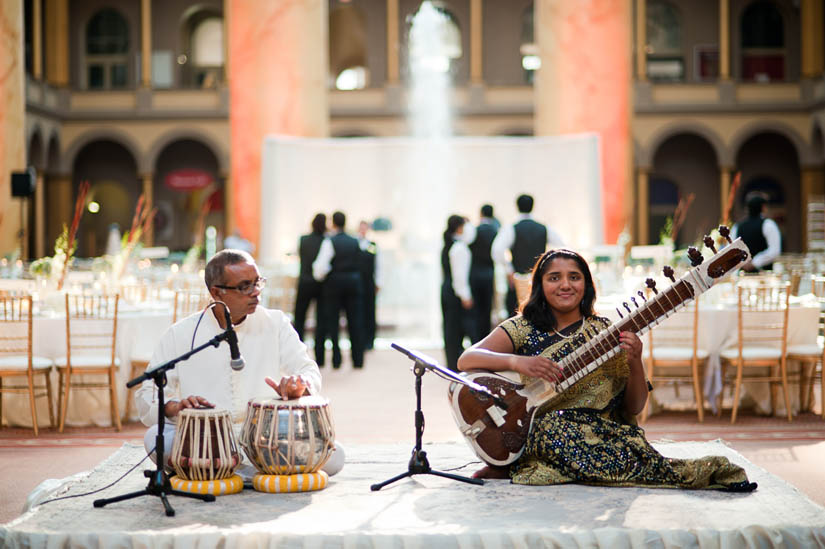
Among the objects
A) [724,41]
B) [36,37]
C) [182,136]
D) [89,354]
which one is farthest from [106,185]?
[89,354]

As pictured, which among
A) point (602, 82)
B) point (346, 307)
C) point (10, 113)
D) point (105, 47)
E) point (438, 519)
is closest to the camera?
point (438, 519)

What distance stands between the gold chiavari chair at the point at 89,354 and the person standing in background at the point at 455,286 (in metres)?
2.99

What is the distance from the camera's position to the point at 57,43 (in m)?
25.7

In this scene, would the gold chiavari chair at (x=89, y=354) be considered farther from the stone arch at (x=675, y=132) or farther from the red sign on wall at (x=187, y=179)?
the red sign on wall at (x=187, y=179)

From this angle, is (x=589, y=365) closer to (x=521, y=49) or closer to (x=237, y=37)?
(x=237, y=37)

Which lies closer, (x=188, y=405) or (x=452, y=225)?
(x=188, y=405)

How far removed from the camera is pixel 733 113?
24844 millimetres

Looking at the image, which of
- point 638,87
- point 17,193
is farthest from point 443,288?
point 638,87

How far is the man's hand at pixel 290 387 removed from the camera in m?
3.66

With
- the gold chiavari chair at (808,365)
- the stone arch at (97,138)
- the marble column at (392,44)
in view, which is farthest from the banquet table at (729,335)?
the stone arch at (97,138)

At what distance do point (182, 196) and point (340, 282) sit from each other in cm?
1913

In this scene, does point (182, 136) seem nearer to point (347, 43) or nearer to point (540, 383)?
point (347, 43)

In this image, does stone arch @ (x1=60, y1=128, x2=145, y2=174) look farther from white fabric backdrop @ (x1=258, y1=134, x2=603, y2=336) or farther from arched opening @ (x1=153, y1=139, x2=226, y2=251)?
white fabric backdrop @ (x1=258, y1=134, x2=603, y2=336)

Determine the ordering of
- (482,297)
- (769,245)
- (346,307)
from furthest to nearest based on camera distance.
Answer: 1. (346,307)
2. (482,297)
3. (769,245)
